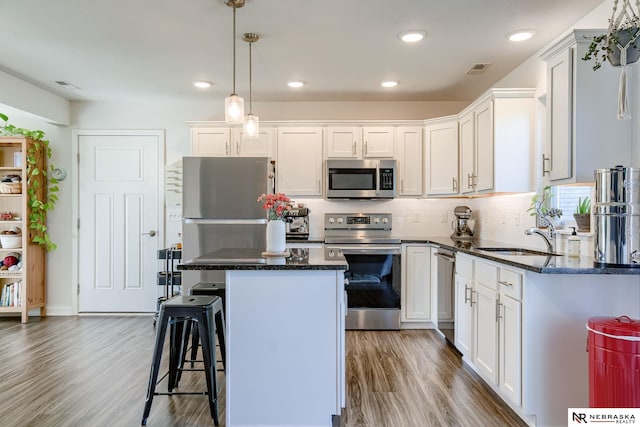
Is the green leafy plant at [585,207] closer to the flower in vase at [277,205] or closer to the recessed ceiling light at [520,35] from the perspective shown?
the recessed ceiling light at [520,35]

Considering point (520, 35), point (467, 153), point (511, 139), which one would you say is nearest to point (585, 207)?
point (511, 139)

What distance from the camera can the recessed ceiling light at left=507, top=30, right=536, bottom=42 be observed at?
288cm

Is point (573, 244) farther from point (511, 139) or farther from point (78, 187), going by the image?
point (78, 187)

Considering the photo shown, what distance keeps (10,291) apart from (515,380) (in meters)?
4.96

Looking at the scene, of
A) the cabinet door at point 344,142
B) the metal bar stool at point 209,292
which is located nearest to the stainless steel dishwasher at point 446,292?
the cabinet door at point 344,142

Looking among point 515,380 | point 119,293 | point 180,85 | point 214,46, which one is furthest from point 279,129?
point 515,380

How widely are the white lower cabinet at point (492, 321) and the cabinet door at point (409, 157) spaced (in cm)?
138

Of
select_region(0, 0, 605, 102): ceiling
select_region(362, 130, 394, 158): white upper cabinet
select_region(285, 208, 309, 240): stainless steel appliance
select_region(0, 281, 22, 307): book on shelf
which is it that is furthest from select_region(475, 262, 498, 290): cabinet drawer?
select_region(0, 281, 22, 307): book on shelf

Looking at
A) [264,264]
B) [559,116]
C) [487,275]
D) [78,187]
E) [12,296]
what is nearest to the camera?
[264,264]

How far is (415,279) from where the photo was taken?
13.6 feet

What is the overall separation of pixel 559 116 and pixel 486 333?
1.43 m

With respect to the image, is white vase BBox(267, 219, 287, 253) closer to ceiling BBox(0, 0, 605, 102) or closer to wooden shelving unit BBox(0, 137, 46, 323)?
ceiling BBox(0, 0, 605, 102)

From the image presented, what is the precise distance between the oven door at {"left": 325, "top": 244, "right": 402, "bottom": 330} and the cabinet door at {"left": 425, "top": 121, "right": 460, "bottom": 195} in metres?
0.84

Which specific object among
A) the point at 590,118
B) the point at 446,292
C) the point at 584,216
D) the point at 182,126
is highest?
the point at 182,126
